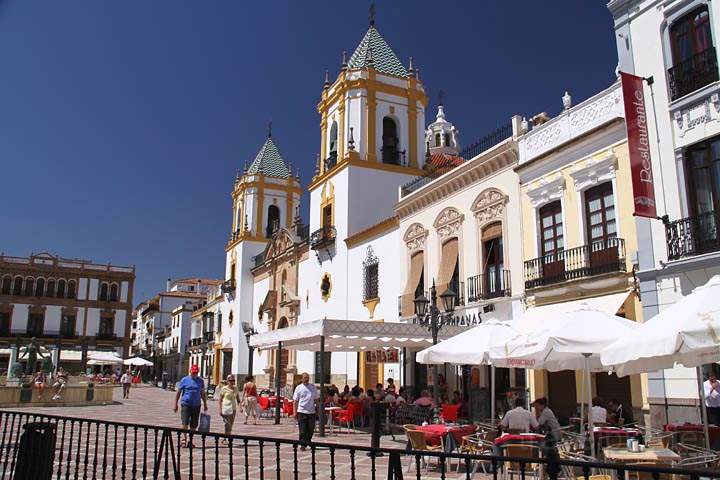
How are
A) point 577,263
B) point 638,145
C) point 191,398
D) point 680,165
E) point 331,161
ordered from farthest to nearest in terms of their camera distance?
point 331,161 → point 577,263 → point 638,145 → point 680,165 → point 191,398

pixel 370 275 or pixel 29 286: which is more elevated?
pixel 29 286

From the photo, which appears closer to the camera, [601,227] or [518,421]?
[518,421]

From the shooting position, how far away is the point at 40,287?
2363 inches

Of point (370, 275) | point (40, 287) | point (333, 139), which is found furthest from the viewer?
point (40, 287)

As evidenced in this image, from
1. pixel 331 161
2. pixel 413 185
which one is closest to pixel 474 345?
pixel 413 185

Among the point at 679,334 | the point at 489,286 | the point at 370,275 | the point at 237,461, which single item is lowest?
the point at 237,461

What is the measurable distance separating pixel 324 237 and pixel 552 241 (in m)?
13.2

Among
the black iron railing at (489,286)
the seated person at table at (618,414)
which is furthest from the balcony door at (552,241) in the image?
the seated person at table at (618,414)

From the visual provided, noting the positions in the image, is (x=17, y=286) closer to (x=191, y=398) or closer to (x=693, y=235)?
(x=191, y=398)

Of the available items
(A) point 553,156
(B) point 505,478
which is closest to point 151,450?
(B) point 505,478

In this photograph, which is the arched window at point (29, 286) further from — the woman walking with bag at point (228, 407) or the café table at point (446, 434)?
the café table at point (446, 434)

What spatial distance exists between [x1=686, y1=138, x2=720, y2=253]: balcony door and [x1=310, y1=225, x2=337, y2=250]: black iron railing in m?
16.6

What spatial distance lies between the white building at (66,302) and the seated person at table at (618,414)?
177 ft

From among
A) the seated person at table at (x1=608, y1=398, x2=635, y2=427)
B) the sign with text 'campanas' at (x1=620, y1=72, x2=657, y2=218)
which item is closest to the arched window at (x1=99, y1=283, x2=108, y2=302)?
the seated person at table at (x1=608, y1=398, x2=635, y2=427)
